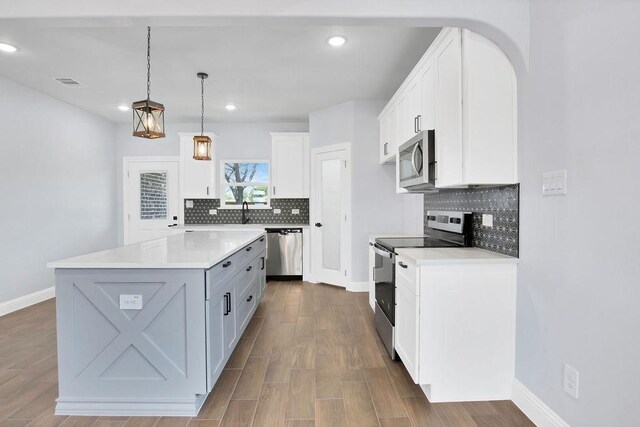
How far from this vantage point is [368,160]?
4625 mm

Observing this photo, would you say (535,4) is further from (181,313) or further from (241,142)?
(241,142)

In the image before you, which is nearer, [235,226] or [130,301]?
[130,301]

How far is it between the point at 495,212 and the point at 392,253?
0.77 metres

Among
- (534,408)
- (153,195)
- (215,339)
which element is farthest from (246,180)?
(534,408)

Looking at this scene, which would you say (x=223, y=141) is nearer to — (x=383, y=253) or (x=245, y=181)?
(x=245, y=181)

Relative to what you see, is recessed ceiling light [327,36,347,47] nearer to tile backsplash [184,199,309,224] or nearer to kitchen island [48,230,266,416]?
kitchen island [48,230,266,416]

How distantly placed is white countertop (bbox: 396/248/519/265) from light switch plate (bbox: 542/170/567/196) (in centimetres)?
47

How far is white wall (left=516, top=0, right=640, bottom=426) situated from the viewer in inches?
51.3

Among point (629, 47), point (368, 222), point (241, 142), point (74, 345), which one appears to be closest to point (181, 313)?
point (74, 345)

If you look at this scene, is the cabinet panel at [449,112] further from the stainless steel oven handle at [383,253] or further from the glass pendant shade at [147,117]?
the glass pendant shade at [147,117]

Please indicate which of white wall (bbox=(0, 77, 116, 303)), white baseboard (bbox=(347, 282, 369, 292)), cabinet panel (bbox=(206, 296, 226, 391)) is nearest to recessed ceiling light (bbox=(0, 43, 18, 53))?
white wall (bbox=(0, 77, 116, 303))

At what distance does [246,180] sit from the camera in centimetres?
585

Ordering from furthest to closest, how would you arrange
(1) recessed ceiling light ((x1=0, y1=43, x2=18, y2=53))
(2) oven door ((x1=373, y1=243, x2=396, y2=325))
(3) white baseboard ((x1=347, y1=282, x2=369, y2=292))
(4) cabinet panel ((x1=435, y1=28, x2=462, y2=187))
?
1. (3) white baseboard ((x1=347, y1=282, x2=369, y2=292))
2. (1) recessed ceiling light ((x1=0, y1=43, x2=18, y2=53))
3. (2) oven door ((x1=373, y1=243, x2=396, y2=325))
4. (4) cabinet panel ((x1=435, y1=28, x2=462, y2=187))

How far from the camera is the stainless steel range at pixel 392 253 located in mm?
2553
